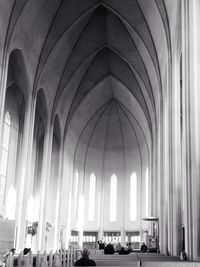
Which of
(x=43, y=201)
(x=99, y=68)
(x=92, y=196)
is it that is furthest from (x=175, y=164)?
(x=92, y=196)

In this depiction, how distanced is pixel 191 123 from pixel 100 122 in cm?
2514

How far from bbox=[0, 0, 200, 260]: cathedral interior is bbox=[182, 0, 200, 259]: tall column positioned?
0.10ft

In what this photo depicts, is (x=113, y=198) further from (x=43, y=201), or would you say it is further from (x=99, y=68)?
(x=99, y=68)

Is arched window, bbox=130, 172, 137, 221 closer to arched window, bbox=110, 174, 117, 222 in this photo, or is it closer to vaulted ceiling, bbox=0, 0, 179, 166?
arched window, bbox=110, 174, 117, 222

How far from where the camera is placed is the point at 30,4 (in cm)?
1969

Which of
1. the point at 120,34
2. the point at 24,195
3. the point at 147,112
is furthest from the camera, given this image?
the point at 147,112

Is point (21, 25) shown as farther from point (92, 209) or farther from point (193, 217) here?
point (92, 209)

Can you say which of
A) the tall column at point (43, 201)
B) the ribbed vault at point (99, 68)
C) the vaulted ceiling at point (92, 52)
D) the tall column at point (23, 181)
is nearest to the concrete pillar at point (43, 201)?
the tall column at point (43, 201)

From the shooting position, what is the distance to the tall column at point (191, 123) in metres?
10.9

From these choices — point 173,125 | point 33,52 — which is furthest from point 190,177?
point 33,52

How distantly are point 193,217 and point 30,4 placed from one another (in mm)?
13809

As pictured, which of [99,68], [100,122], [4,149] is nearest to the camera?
[4,149]

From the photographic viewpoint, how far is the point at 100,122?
36.6 metres

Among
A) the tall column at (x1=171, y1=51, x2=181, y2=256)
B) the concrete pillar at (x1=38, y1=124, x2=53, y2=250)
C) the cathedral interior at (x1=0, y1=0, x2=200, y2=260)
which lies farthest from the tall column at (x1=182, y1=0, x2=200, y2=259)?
the concrete pillar at (x1=38, y1=124, x2=53, y2=250)
